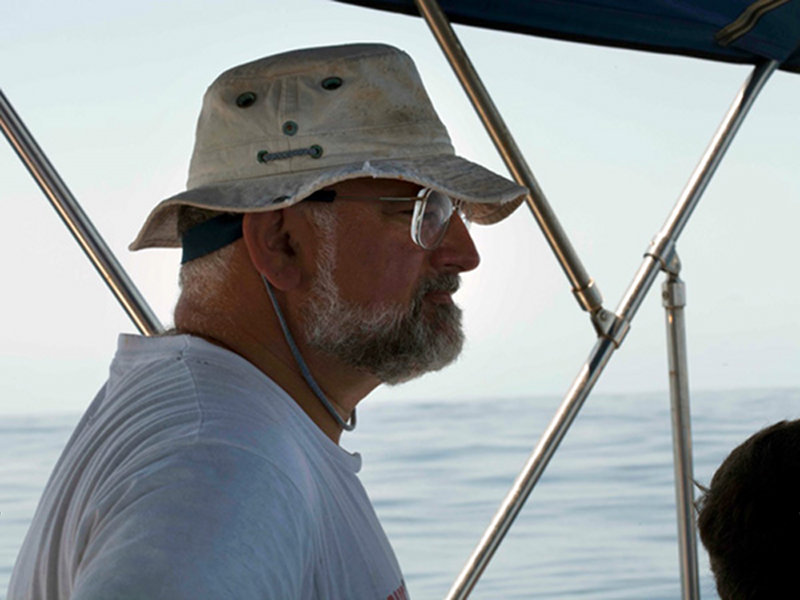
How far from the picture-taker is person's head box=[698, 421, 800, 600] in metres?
1.08

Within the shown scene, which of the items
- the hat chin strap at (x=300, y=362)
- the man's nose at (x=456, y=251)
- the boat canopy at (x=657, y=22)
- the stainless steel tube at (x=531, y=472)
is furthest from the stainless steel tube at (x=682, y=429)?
the hat chin strap at (x=300, y=362)

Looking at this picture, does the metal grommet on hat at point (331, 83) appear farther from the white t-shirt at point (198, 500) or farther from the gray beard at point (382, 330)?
the white t-shirt at point (198, 500)

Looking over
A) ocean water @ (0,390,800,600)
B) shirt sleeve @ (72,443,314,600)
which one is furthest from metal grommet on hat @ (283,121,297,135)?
ocean water @ (0,390,800,600)

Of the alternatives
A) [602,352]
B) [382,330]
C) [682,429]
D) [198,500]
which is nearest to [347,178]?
[382,330]

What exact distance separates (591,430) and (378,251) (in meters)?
9.67

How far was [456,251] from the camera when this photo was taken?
1.25 metres

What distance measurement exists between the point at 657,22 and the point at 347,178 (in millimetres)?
1104

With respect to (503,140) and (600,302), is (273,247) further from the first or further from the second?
(600,302)

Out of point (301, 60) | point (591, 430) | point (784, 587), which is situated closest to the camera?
point (784, 587)

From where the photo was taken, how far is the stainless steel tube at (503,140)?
1.99m

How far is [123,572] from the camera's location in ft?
2.49

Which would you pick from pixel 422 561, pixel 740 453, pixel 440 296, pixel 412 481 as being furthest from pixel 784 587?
pixel 412 481

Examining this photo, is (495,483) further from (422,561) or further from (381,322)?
(381,322)

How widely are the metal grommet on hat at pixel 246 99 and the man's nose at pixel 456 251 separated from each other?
0.70 ft
